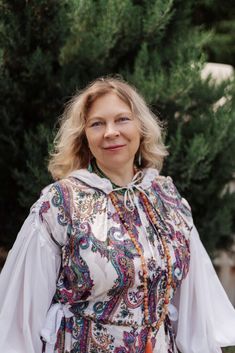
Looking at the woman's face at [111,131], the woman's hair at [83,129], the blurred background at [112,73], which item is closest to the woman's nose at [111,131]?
the woman's face at [111,131]

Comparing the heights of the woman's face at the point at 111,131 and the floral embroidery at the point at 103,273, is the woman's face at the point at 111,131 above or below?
above

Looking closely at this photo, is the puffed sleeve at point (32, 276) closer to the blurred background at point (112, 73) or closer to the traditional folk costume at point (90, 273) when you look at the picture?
the traditional folk costume at point (90, 273)

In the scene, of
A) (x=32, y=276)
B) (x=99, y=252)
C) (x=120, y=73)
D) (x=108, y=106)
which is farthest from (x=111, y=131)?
(x=120, y=73)

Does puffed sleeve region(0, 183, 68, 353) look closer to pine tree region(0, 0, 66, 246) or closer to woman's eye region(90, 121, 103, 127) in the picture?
woman's eye region(90, 121, 103, 127)

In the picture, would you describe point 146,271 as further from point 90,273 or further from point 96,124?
point 96,124

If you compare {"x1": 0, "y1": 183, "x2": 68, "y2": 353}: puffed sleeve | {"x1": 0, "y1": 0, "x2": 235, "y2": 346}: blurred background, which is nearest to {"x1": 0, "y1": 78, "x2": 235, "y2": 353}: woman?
{"x1": 0, "y1": 183, "x2": 68, "y2": 353}: puffed sleeve

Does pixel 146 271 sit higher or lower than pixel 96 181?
lower

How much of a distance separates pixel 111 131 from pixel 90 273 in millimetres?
467

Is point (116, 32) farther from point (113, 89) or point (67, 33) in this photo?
point (113, 89)

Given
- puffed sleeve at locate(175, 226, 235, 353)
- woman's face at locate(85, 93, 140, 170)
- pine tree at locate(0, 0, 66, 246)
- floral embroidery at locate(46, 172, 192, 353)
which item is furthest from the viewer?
pine tree at locate(0, 0, 66, 246)

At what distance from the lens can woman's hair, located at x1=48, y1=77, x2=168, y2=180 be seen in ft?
7.04

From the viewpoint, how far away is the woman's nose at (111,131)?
2.05 meters

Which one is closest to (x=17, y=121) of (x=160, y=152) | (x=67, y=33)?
(x=67, y=33)

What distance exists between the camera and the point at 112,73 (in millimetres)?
3859
